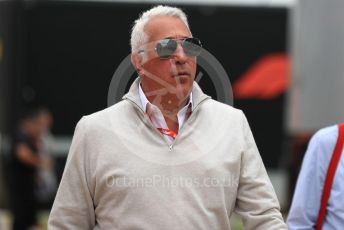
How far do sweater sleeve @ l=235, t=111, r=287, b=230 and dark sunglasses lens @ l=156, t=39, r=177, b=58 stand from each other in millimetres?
522

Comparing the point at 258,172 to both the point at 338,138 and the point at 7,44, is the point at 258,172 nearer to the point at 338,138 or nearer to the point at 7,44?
the point at 338,138

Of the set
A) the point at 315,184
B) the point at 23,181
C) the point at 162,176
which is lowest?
the point at 23,181

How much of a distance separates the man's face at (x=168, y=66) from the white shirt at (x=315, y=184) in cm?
110

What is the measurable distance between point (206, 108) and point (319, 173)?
991 millimetres

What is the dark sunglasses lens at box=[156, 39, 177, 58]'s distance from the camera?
14.5ft

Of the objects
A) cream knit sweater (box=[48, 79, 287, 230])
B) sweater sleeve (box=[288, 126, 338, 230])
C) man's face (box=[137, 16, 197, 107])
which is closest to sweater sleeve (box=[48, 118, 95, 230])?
cream knit sweater (box=[48, 79, 287, 230])

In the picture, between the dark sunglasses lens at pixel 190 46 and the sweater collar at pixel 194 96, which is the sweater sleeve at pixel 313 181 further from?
the dark sunglasses lens at pixel 190 46

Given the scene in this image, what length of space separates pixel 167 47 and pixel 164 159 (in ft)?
1.65

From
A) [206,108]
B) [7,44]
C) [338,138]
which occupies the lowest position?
[7,44]

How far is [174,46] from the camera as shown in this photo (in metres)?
4.41

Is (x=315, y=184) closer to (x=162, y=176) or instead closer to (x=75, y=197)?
(x=162, y=176)

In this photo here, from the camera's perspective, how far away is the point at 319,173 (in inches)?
206

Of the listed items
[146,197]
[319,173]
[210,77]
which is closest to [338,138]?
[319,173]

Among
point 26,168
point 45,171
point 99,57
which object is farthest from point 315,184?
point 99,57
